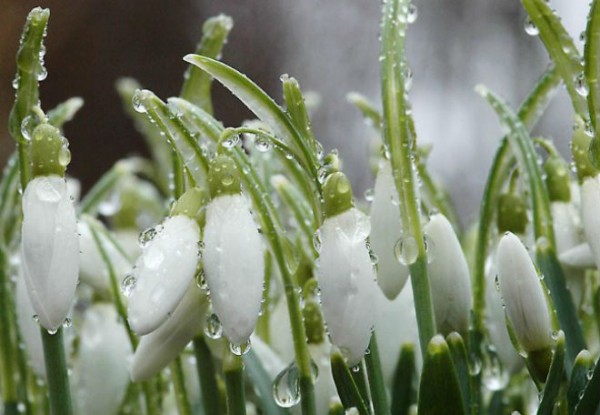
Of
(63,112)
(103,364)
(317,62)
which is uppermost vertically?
(317,62)

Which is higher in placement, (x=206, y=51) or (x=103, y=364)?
(x=206, y=51)

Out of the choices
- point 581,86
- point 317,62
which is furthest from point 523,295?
point 317,62

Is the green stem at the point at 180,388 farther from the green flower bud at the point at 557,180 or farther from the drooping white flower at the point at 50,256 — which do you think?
the green flower bud at the point at 557,180

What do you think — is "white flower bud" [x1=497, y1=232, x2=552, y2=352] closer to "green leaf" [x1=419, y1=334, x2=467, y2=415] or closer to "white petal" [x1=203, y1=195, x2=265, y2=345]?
"green leaf" [x1=419, y1=334, x2=467, y2=415]

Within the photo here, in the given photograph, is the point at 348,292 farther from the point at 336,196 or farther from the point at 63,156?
the point at 63,156

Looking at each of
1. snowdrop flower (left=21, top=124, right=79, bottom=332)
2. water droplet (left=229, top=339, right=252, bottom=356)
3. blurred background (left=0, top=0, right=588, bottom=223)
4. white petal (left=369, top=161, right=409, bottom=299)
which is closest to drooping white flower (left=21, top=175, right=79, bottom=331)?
snowdrop flower (left=21, top=124, right=79, bottom=332)

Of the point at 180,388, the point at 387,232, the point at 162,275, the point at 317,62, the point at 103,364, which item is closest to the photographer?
the point at 162,275

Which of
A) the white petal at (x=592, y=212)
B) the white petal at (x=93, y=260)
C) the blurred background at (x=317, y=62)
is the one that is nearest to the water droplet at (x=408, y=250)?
the white petal at (x=592, y=212)
